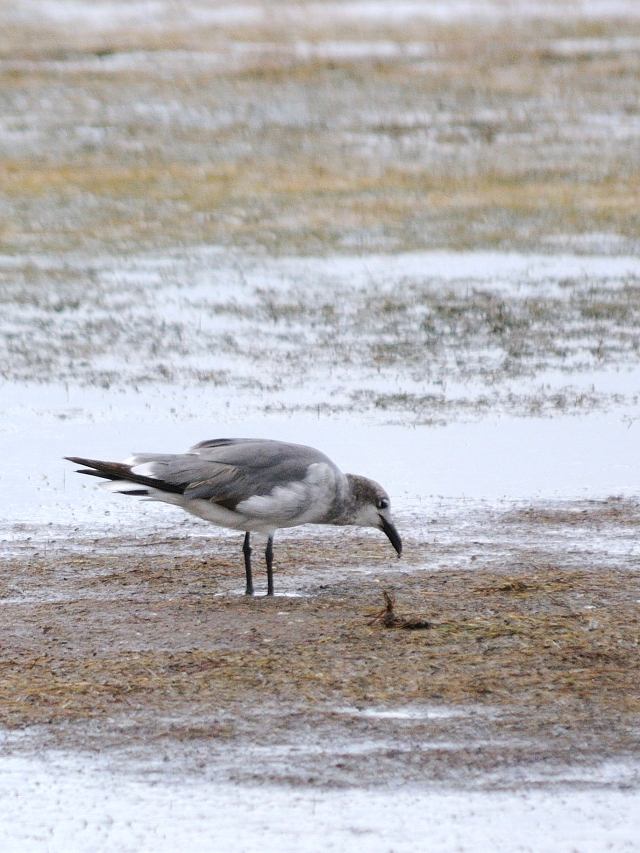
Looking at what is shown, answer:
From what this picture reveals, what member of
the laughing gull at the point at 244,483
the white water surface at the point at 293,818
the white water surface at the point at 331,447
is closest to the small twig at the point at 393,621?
the laughing gull at the point at 244,483

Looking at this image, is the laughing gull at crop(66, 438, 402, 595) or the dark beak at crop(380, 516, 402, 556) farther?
the dark beak at crop(380, 516, 402, 556)

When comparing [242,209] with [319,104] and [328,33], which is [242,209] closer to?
[319,104]

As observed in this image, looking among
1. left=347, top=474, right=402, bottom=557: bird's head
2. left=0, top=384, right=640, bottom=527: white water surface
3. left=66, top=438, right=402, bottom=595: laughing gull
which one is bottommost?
left=0, top=384, right=640, bottom=527: white water surface

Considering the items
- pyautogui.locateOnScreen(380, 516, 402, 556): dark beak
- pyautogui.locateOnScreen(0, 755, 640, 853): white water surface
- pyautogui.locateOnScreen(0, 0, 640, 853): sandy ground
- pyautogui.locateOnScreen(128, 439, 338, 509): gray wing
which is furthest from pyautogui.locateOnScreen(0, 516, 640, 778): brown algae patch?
pyautogui.locateOnScreen(128, 439, 338, 509): gray wing

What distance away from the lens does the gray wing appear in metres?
6.59

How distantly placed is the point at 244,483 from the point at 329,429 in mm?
2938

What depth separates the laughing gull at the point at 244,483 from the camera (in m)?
6.59

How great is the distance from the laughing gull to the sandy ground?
312 millimetres

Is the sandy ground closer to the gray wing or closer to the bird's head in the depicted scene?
the bird's head

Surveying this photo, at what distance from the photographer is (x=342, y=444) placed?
9.16m

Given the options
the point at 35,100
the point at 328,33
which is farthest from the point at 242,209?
the point at 328,33

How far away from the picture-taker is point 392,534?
6949mm

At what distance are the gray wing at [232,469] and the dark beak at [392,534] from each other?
1.32 feet

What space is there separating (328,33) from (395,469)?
63.9 feet
